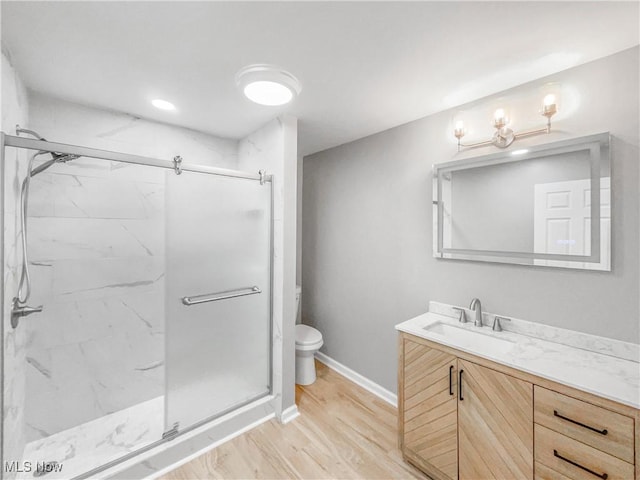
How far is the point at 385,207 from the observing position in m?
2.43

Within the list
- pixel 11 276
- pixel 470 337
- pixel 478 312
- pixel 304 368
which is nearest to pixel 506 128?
pixel 478 312

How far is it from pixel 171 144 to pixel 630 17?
2927 mm

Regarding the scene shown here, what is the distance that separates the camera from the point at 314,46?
133 centimetres

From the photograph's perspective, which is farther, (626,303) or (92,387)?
(92,387)

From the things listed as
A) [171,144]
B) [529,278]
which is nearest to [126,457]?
[171,144]

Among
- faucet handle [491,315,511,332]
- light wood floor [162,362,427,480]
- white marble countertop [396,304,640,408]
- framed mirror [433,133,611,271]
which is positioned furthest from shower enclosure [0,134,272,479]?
faucet handle [491,315,511,332]

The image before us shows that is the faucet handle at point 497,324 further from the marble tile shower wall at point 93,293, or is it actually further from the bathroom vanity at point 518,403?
the marble tile shower wall at point 93,293

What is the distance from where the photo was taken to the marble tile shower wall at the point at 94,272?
182cm

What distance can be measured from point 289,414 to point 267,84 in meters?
2.40

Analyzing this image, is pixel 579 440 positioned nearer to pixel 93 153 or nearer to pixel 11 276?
pixel 93 153

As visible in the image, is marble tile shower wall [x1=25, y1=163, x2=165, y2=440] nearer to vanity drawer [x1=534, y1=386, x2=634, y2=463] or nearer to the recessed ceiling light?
Result: the recessed ceiling light

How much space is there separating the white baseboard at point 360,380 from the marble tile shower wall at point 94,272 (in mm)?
1606

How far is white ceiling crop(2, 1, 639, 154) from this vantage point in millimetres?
1121

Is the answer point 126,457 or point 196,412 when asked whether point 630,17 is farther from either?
point 126,457
